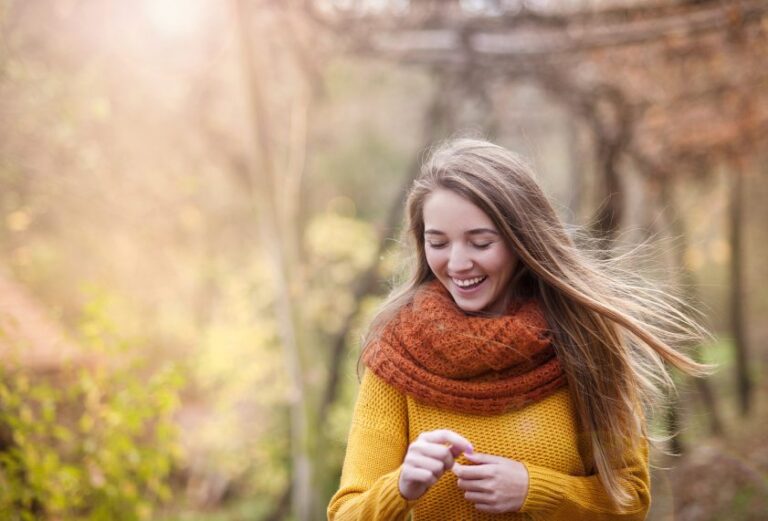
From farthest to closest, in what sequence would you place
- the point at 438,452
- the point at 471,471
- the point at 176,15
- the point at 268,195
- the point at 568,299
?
the point at 176,15 < the point at 268,195 < the point at 568,299 < the point at 471,471 < the point at 438,452

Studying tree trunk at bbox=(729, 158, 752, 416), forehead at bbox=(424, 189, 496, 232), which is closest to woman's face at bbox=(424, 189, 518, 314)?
forehead at bbox=(424, 189, 496, 232)

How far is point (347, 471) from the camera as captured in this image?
1.82 m

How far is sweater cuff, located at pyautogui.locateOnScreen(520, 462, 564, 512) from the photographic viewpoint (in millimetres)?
1722

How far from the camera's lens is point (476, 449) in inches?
71.7

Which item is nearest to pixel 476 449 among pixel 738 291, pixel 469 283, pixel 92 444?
pixel 469 283

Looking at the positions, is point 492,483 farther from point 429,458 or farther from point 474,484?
point 429,458

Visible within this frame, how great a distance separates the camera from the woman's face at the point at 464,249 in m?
1.83

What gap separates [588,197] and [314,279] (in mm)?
3912

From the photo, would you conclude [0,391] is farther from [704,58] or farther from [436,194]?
[704,58]

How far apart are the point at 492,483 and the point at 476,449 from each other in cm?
15

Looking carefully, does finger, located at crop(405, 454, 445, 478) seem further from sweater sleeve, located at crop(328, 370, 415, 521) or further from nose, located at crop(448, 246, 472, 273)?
nose, located at crop(448, 246, 472, 273)

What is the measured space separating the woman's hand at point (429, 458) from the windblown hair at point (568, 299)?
471 mm

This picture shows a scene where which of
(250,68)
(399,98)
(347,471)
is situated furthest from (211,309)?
(347,471)

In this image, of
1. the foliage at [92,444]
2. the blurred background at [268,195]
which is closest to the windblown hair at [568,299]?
the blurred background at [268,195]
